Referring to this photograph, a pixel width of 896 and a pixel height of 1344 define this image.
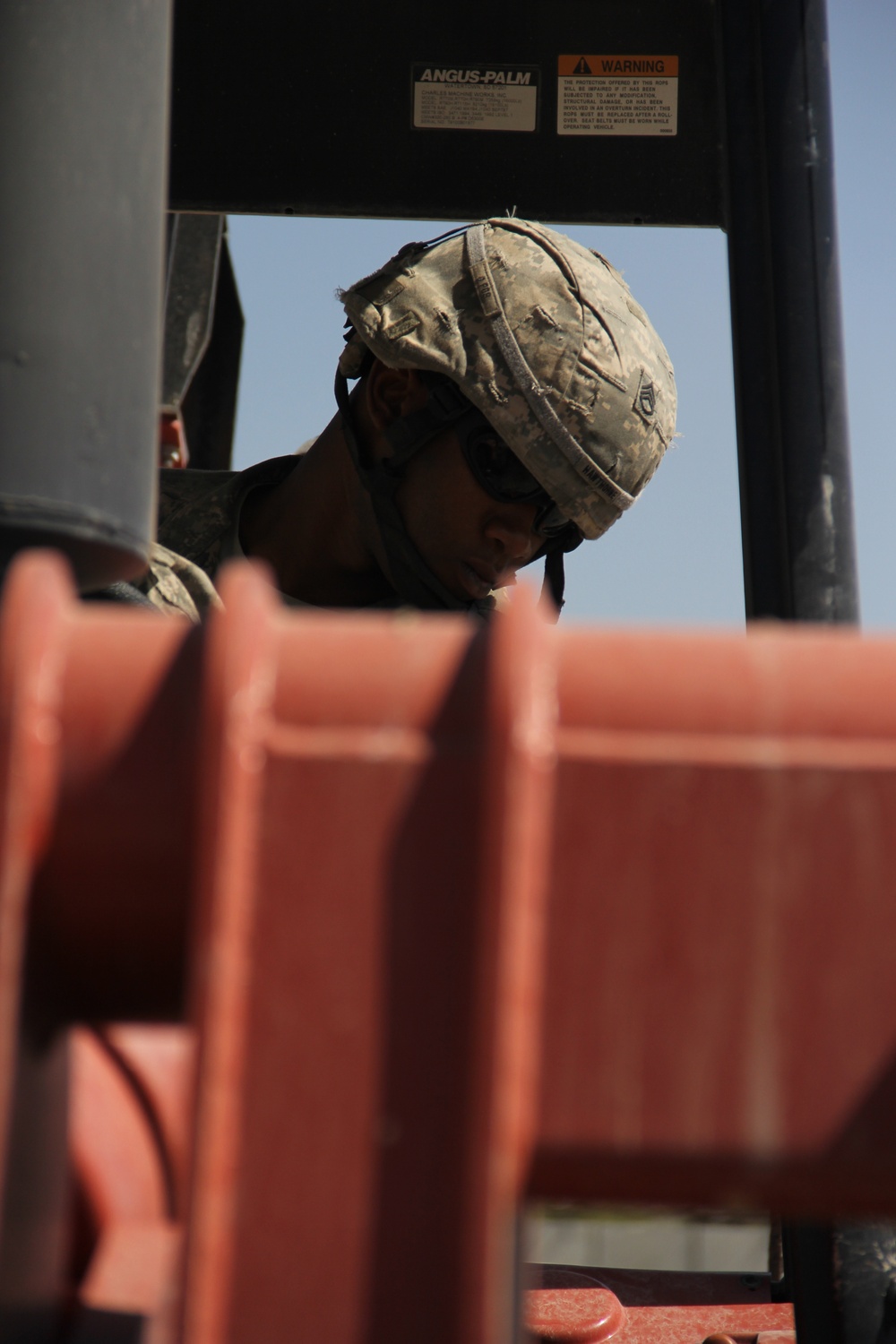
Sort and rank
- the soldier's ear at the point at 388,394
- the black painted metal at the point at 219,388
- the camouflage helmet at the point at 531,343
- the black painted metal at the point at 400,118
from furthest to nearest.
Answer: the black painted metal at the point at 219,388 < the soldier's ear at the point at 388,394 < the camouflage helmet at the point at 531,343 < the black painted metal at the point at 400,118

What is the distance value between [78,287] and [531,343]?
6.02 feet

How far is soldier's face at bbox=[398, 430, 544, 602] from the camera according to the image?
97.0 inches

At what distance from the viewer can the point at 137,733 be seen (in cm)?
46

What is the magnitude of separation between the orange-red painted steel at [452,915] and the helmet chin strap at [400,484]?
2030 mm

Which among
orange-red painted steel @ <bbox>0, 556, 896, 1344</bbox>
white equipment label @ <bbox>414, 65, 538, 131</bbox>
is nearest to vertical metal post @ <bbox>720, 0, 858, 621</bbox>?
white equipment label @ <bbox>414, 65, 538, 131</bbox>

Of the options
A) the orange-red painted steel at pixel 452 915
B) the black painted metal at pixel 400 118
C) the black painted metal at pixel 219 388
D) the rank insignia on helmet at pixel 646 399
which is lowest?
the orange-red painted steel at pixel 452 915

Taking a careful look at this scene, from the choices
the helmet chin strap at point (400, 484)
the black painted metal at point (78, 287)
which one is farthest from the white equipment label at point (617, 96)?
the black painted metal at point (78, 287)

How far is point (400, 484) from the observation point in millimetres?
2506

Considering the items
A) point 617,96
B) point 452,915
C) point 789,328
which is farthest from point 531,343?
point 452,915

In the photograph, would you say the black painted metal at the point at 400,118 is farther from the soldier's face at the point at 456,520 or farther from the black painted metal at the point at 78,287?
the black painted metal at the point at 78,287

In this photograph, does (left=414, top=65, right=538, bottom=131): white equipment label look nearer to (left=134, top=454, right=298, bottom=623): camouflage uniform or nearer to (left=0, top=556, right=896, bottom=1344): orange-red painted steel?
(left=134, top=454, right=298, bottom=623): camouflage uniform

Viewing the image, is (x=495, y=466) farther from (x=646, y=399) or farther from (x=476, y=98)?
(x=476, y=98)

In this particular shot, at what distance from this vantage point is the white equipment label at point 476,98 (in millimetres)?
2029

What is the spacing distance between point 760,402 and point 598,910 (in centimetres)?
128
